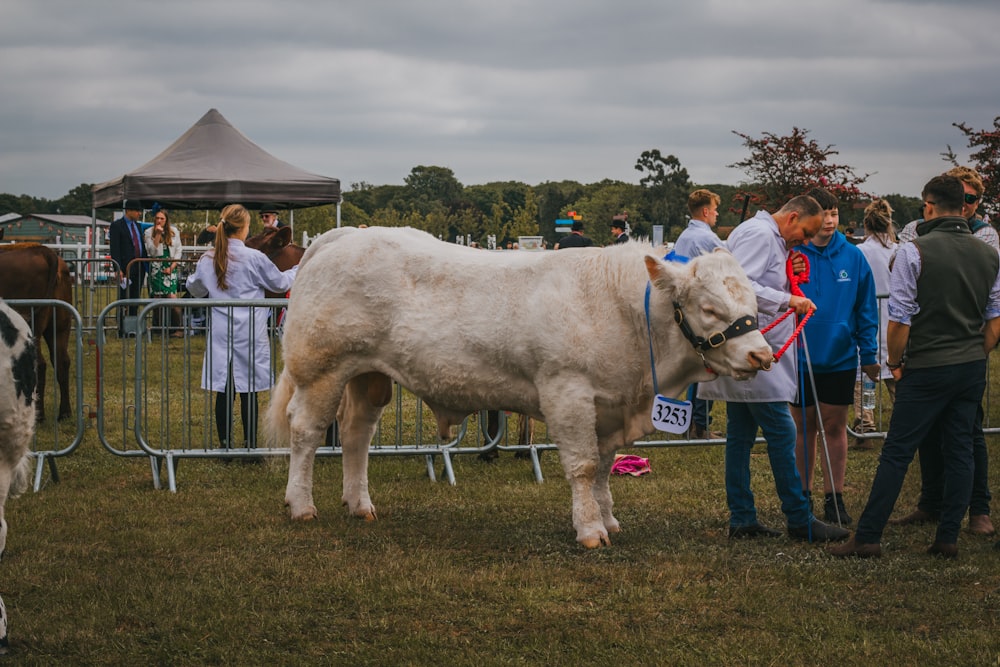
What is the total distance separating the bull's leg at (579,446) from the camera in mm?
6570

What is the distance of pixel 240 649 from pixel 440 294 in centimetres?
283

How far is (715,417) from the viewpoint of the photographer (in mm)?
11977

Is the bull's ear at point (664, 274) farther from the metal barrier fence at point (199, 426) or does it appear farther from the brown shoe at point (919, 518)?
the metal barrier fence at point (199, 426)

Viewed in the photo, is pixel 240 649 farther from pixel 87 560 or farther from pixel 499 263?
pixel 499 263

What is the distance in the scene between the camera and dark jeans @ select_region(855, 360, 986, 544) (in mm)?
6195

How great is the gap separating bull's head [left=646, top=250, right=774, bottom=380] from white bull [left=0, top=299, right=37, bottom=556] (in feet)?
10.9

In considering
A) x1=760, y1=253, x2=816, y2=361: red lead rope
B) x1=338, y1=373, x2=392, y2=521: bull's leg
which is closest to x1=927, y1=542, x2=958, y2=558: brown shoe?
x1=760, y1=253, x2=816, y2=361: red lead rope

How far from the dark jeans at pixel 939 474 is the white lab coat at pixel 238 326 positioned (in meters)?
5.20

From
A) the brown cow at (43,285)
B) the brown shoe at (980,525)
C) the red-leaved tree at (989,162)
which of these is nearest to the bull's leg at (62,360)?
the brown cow at (43,285)

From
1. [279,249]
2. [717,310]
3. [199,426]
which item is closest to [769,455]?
[717,310]

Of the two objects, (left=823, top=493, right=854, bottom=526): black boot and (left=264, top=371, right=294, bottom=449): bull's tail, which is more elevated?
(left=264, top=371, right=294, bottom=449): bull's tail

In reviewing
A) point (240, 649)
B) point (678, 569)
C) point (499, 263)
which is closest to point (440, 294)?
point (499, 263)

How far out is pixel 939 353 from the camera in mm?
6172

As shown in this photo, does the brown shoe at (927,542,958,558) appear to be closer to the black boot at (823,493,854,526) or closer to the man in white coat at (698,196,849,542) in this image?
the man in white coat at (698,196,849,542)
